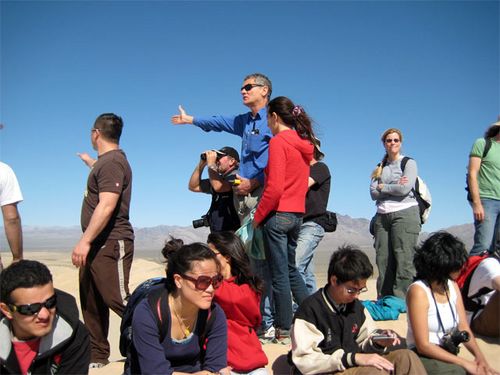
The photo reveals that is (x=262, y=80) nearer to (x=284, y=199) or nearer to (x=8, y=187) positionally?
(x=284, y=199)

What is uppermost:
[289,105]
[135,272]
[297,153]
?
[289,105]

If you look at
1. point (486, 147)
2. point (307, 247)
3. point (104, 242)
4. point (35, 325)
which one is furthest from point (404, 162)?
point (35, 325)

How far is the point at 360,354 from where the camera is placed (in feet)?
11.0

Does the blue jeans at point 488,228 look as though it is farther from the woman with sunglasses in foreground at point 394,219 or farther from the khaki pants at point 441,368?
the khaki pants at point 441,368

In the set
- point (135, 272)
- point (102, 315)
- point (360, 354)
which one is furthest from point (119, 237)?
point (135, 272)

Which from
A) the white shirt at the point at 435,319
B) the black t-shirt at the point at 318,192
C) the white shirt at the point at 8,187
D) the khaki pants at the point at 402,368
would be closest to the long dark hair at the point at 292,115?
the black t-shirt at the point at 318,192

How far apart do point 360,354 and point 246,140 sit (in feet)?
8.61

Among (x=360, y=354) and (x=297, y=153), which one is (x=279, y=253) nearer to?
(x=297, y=153)

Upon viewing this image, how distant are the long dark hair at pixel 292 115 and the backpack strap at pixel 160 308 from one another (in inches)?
94.4

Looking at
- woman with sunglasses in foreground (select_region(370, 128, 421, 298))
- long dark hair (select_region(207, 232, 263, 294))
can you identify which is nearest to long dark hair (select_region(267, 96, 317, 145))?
long dark hair (select_region(207, 232, 263, 294))

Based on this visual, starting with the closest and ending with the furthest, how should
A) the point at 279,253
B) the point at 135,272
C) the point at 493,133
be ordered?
the point at 279,253
the point at 493,133
the point at 135,272

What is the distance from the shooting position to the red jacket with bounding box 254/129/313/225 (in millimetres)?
4453

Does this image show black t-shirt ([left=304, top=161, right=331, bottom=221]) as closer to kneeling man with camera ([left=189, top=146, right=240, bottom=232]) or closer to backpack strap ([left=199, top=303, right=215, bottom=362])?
kneeling man with camera ([left=189, top=146, right=240, bottom=232])

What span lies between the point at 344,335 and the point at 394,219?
2770 millimetres
